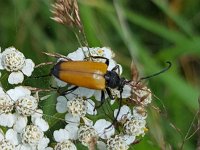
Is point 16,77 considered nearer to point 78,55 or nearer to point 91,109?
point 78,55

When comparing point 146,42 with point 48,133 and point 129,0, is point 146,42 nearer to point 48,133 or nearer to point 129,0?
point 129,0

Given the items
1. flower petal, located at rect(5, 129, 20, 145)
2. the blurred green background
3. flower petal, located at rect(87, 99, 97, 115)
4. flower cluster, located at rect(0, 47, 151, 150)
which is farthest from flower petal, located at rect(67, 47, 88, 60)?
the blurred green background

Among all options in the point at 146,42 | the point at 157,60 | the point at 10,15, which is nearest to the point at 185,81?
the point at 157,60

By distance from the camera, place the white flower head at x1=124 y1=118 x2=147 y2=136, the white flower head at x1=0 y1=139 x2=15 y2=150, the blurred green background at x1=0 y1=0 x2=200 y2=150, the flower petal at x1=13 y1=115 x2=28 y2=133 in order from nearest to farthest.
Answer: the white flower head at x1=0 y1=139 x2=15 y2=150
the flower petal at x1=13 y1=115 x2=28 y2=133
the white flower head at x1=124 y1=118 x2=147 y2=136
the blurred green background at x1=0 y1=0 x2=200 y2=150

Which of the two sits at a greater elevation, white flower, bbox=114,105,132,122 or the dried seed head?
the dried seed head

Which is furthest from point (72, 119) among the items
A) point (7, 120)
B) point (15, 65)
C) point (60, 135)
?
point (15, 65)

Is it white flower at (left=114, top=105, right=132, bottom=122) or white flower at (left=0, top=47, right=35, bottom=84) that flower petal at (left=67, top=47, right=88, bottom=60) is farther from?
white flower at (left=114, top=105, right=132, bottom=122)
